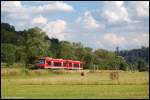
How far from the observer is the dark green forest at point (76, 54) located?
50.9m

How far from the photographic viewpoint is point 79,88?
1373 inches

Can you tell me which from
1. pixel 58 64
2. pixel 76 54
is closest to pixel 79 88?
pixel 58 64

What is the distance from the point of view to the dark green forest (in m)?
50.9

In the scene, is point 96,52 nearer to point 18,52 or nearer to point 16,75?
point 16,75

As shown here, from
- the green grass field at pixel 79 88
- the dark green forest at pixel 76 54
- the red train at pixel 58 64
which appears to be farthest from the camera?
the red train at pixel 58 64

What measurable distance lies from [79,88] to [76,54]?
50.4 m

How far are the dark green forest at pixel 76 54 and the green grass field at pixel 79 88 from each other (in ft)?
6.29

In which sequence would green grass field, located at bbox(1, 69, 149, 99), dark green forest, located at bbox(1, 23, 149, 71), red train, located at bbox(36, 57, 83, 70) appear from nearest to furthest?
green grass field, located at bbox(1, 69, 149, 99) → dark green forest, located at bbox(1, 23, 149, 71) → red train, located at bbox(36, 57, 83, 70)

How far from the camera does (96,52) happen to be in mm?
68812

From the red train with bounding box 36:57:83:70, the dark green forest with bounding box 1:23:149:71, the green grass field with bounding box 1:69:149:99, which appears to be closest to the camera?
the green grass field with bounding box 1:69:149:99

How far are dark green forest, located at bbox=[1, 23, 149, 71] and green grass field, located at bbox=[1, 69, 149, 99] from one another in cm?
192

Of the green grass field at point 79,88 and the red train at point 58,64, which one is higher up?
the red train at point 58,64

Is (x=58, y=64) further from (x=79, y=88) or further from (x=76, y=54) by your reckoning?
(x=79, y=88)

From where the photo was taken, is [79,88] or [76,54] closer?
[79,88]
